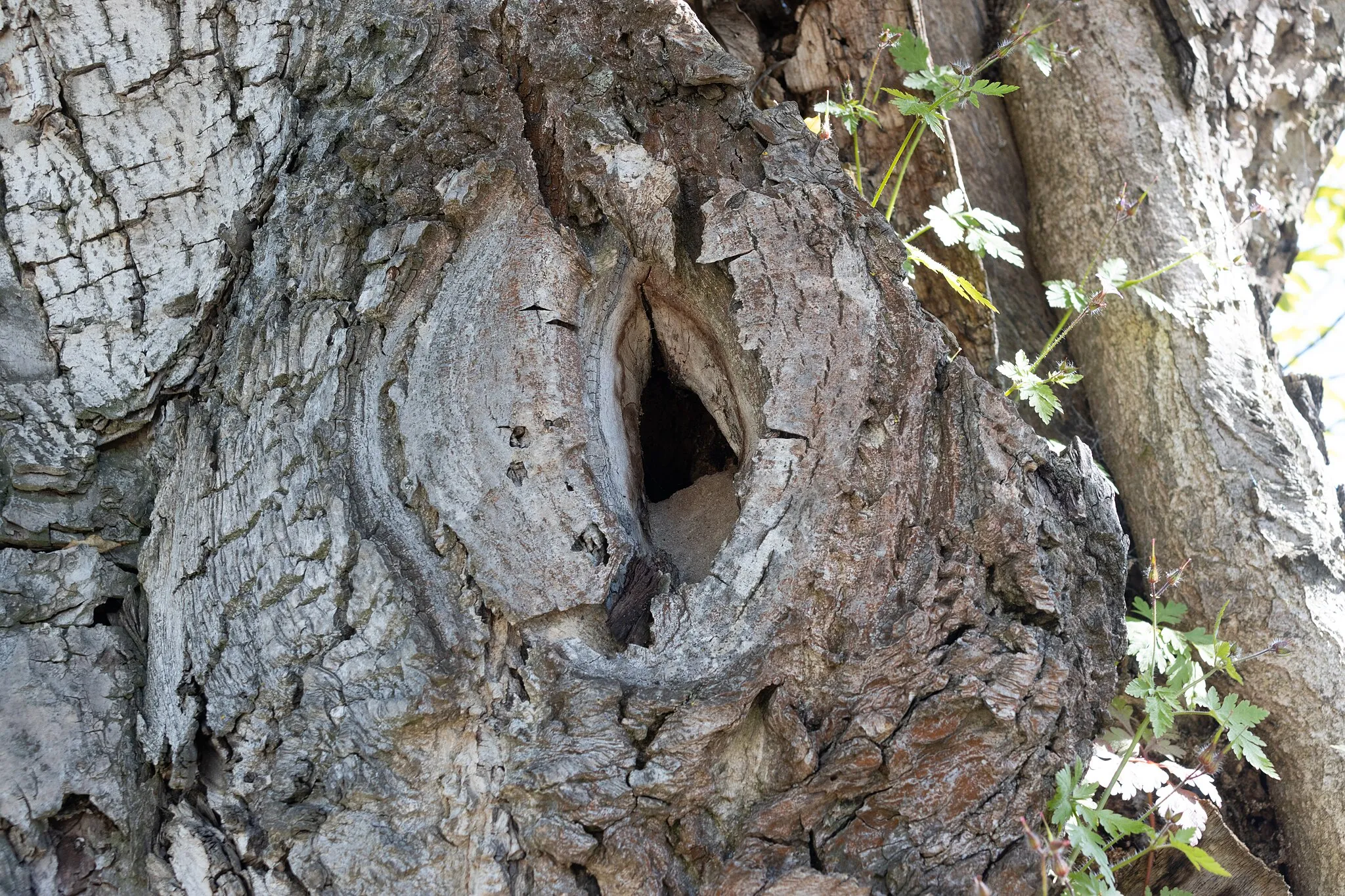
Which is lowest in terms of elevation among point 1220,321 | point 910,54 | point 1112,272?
point 1220,321

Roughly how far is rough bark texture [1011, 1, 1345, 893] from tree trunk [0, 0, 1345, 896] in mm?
717

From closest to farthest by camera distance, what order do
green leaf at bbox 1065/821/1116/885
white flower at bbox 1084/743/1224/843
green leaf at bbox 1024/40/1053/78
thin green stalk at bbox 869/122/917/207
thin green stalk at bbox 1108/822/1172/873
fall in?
green leaf at bbox 1065/821/1116/885
thin green stalk at bbox 1108/822/1172/873
white flower at bbox 1084/743/1224/843
thin green stalk at bbox 869/122/917/207
green leaf at bbox 1024/40/1053/78

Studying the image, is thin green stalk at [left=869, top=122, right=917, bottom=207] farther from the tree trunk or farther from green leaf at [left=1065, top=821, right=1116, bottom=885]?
green leaf at [left=1065, top=821, right=1116, bottom=885]

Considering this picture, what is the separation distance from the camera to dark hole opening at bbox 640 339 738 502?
2158 mm

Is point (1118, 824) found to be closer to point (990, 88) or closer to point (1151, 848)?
point (1151, 848)

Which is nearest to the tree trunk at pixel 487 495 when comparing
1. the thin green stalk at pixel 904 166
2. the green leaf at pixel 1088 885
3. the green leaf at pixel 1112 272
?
the green leaf at pixel 1088 885

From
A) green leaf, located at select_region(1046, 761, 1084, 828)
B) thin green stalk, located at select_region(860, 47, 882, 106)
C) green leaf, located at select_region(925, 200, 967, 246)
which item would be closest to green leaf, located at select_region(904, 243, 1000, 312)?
green leaf, located at select_region(925, 200, 967, 246)

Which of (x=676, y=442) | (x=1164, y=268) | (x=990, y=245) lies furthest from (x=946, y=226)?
(x=676, y=442)

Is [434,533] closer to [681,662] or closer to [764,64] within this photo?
[681,662]

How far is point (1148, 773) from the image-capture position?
1.78 meters

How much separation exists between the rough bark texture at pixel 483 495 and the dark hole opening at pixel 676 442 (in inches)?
7.5

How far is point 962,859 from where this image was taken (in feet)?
5.03

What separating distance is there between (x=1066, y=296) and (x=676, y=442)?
3.29 feet

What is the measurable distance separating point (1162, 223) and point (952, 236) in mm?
854
